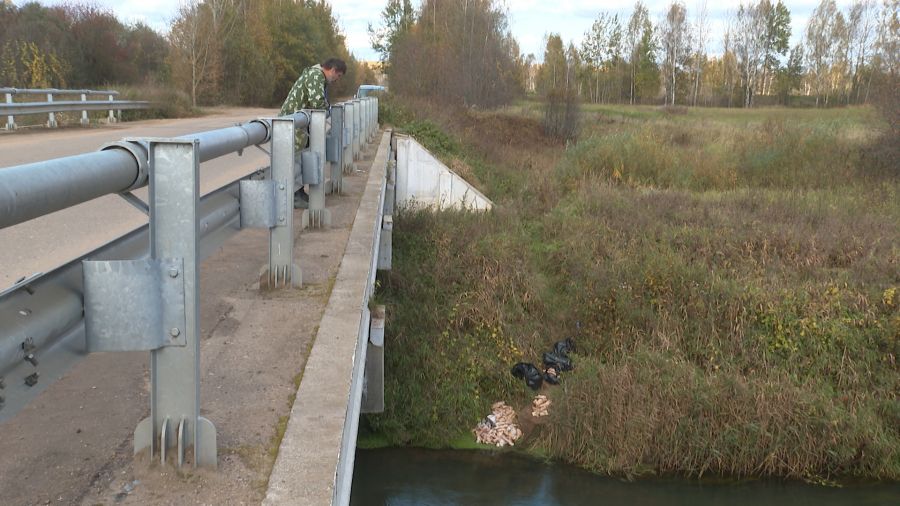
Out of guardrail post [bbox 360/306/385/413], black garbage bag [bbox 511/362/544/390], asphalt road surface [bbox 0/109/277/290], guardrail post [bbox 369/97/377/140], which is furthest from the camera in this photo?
guardrail post [bbox 369/97/377/140]

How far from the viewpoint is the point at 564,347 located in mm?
10359

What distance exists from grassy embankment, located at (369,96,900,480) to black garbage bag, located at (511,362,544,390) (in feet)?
0.33

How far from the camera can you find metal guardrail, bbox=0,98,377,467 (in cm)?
188

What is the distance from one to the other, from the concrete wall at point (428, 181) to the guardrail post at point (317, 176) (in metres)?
10.6

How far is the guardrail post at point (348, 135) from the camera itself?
1000 centimetres

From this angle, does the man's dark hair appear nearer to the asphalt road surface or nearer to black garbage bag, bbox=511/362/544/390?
the asphalt road surface

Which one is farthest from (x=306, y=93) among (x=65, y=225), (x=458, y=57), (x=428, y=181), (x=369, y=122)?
(x=458, y=57)

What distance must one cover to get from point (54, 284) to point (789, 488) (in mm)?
8031

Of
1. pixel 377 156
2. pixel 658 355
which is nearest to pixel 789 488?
pixel 658 355

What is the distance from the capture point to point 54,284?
2.13m

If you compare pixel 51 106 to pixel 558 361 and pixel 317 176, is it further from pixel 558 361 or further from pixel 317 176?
pixel 317 176

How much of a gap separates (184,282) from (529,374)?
7560 millimetres

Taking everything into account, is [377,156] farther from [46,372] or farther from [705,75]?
[705,75]

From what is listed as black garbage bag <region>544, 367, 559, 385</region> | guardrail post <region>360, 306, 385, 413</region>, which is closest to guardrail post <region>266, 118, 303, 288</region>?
guardrail post <region>360, 306, 385, 413</region>
